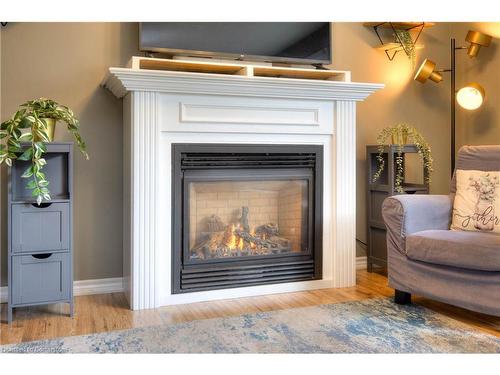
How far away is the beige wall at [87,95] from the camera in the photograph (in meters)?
2.96

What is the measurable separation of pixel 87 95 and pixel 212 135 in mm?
797

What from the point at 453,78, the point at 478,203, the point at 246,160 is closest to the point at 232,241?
the point at 246,160

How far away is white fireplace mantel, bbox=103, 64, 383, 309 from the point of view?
9.37 ft

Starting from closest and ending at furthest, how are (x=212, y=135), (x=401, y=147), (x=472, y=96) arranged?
(x=212, y=135) < (x=401, y=147) < (x=472, y=96)

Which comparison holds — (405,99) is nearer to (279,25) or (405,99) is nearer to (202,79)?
(279,25)

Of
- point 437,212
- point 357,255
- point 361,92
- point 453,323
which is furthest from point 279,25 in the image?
point 453,323

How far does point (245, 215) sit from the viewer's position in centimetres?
325

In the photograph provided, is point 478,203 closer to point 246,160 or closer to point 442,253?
point 442,253

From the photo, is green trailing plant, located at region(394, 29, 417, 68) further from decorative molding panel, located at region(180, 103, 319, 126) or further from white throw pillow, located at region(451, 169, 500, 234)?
white throw pillow, located at region(451, 169, 500, 234)

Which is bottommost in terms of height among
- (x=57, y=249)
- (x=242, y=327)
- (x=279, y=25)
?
(x=242, y=327)

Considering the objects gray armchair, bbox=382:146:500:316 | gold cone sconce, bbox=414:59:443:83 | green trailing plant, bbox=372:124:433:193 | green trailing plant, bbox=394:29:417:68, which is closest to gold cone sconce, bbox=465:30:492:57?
gold cone sconce, bbox=414:59:443:83

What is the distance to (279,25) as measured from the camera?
328 centimetres
